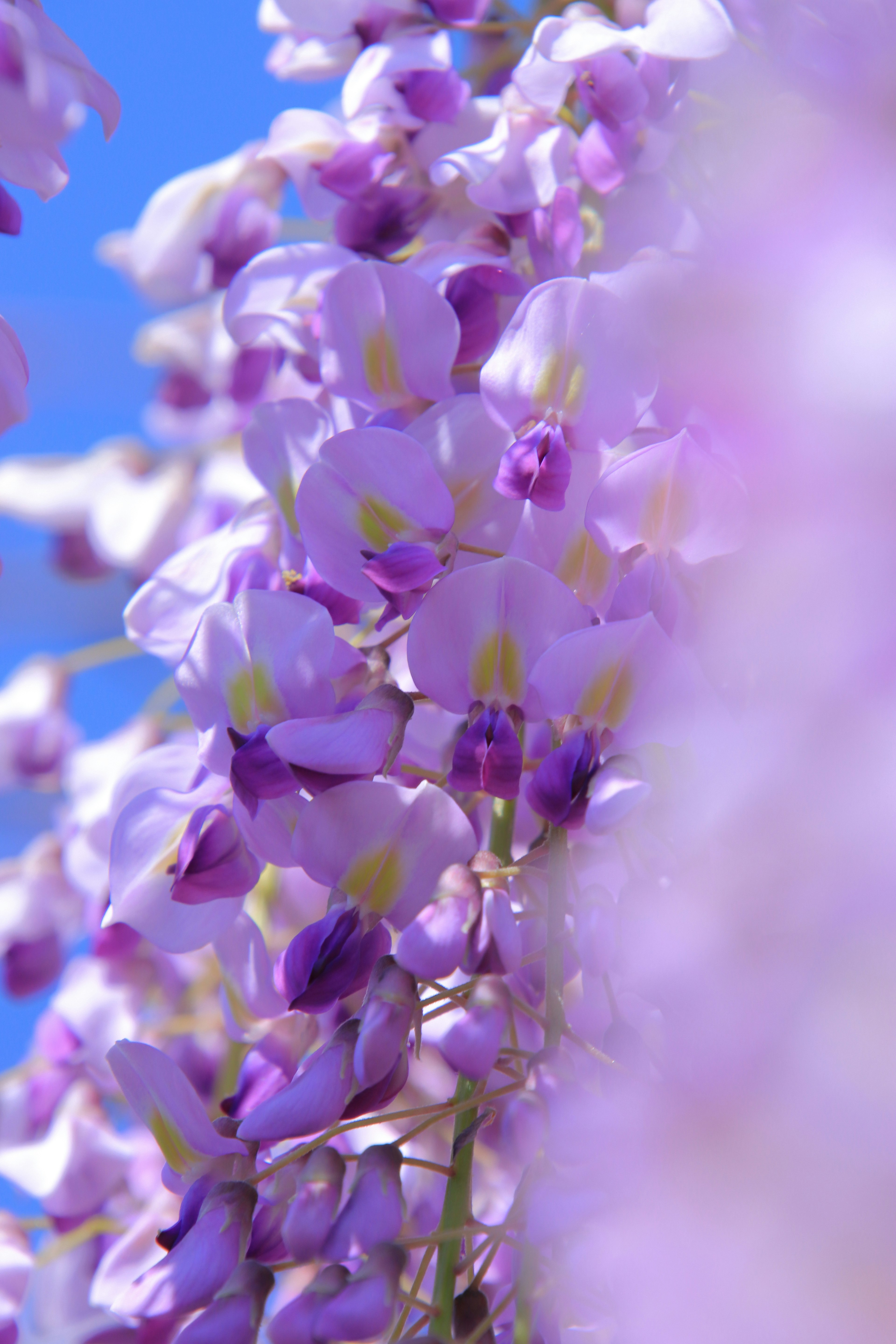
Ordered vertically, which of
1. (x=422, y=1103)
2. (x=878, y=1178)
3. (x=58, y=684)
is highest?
(x=878, y=1178)

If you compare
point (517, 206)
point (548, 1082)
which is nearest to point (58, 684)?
point (517, 206)

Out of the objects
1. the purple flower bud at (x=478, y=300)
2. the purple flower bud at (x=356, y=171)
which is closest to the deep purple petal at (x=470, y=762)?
the purple flower bud at (x=478, y=300)

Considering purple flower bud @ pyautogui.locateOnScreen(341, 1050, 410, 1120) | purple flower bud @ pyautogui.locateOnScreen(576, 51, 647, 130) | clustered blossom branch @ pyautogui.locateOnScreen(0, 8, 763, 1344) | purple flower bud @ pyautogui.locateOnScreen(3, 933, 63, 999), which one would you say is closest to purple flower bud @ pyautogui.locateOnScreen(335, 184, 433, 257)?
clustered blossom branch @ pyautogui.locateOnScreen(0, 8, 763, 1344)

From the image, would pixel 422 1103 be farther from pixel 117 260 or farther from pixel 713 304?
pixel 117 260

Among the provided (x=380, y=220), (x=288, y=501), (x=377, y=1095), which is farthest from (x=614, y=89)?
(x=377, y=1095)

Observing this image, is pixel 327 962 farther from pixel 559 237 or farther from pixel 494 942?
pixel 559 237

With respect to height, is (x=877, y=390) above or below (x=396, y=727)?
above

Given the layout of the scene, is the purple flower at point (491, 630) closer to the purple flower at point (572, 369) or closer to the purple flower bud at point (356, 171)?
the purple flower at point (572, 369)
